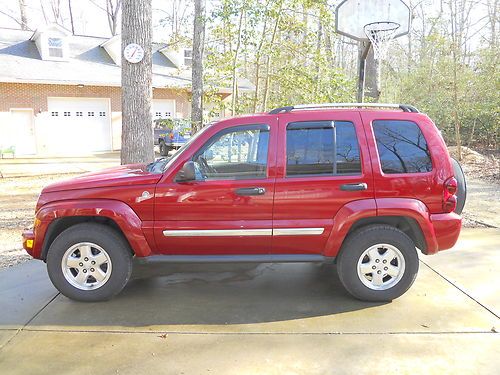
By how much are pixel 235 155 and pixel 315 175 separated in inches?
30.2

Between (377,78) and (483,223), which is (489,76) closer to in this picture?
(377,78)

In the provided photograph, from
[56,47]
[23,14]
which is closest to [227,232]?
[56,47]

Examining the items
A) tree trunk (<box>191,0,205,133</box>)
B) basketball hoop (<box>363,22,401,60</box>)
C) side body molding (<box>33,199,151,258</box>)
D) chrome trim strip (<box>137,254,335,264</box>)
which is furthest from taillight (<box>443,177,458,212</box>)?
tree trunk (<box>191,0,205,133</box>)

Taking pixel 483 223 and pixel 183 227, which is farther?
pixel 483 223

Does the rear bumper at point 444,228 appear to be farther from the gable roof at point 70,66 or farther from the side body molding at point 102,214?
the gable roof at point 70,66

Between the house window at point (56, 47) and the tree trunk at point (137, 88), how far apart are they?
16.4 meters

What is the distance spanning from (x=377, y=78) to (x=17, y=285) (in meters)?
10.3

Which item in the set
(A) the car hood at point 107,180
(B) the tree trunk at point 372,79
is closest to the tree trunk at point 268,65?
(B) the tree trunk at point 372,79

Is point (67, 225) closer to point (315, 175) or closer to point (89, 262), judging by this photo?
point (89, 262)

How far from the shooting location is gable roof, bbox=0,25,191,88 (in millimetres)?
19438

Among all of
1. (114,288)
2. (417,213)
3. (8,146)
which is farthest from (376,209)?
(8,146)

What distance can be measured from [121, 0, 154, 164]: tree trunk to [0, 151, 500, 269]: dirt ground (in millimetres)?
2090

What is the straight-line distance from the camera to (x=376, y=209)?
4.09 m

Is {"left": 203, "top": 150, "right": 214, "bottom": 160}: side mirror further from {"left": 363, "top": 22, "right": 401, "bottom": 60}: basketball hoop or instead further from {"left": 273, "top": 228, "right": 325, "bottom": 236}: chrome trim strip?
{"left": 363, "top": 22, "right": 401, "bottom": 60}: basketball hoop
